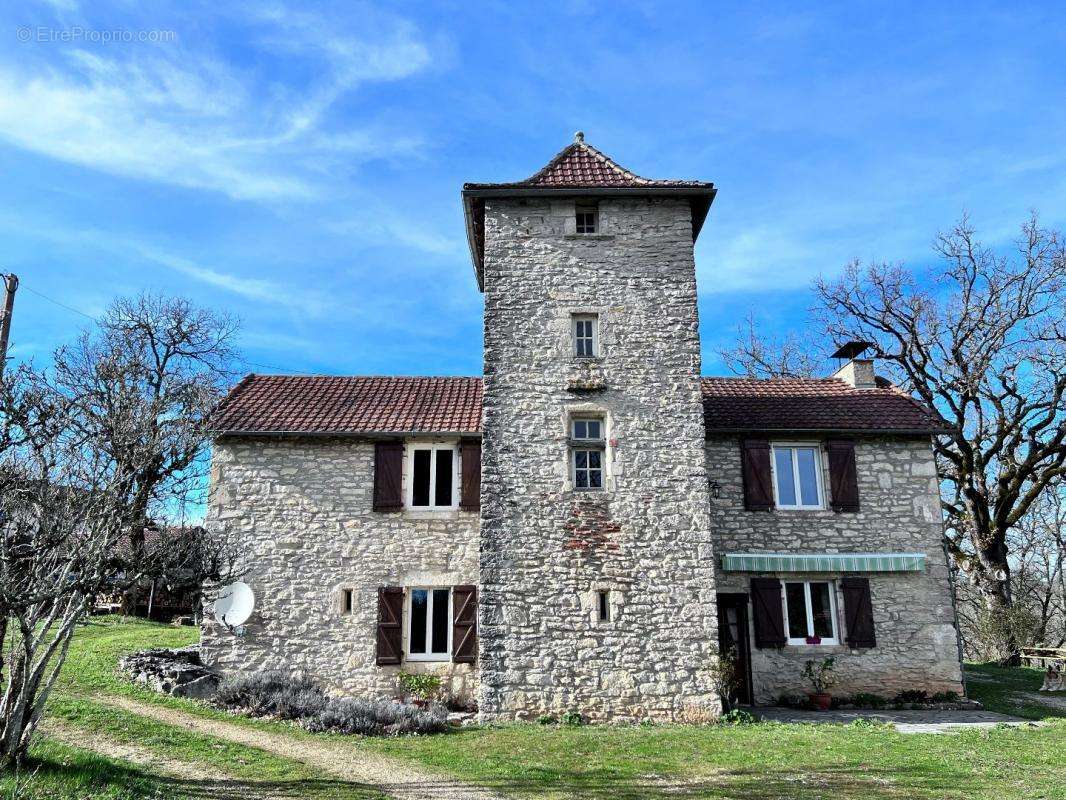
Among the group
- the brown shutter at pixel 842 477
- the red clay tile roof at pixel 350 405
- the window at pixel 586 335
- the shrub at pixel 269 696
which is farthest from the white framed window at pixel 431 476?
the brown shutter at pixel 842 477

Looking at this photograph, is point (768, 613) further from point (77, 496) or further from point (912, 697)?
point (77, 496)

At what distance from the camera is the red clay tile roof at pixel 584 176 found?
13.0 m

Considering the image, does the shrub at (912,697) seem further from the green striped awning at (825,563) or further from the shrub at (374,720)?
the shrub at (374,720)

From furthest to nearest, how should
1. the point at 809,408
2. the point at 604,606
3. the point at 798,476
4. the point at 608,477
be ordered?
1. the point at 809,408
2. the point at 798,476
3. the point at 608,477
4. the point at 604,606

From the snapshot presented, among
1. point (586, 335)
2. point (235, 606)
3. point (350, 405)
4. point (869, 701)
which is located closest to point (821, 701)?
point (869, 701)

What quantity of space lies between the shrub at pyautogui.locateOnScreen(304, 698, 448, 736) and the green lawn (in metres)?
0.35

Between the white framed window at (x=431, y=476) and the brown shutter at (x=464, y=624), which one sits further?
the white framed window at (x=431, y=476)

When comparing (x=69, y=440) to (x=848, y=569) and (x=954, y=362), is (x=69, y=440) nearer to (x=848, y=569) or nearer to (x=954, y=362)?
(x=848, y=569)

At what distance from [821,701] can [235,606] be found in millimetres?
9735

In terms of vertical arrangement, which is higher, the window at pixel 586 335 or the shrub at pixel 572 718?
the window at pixel 586 335

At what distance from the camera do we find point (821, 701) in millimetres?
12484

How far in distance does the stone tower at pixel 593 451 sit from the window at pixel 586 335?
24 mm

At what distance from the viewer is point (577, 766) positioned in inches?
333

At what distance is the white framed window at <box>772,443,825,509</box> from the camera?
13.8m
